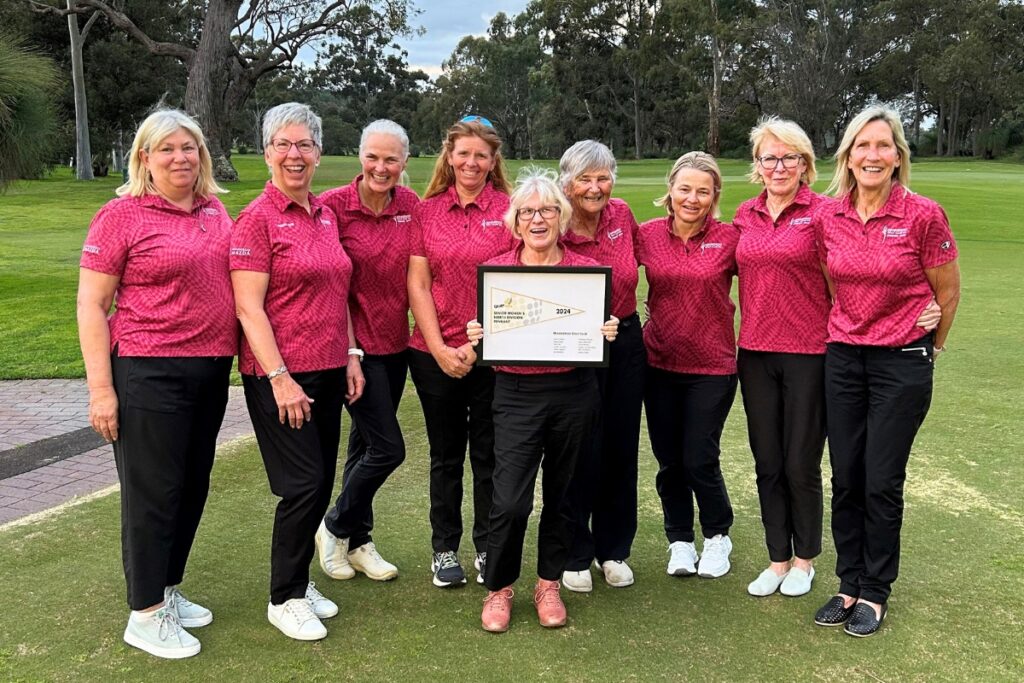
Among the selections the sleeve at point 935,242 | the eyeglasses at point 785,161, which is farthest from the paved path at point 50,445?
the sleeve at point 935,242

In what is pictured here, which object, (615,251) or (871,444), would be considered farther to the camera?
(615,251)

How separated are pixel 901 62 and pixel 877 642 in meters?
64.2

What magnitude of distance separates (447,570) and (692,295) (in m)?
1.65

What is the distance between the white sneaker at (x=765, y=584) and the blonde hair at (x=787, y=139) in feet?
5.69

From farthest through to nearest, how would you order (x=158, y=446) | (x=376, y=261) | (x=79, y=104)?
(x=79, y=104)
(x=376, y=261)
(x=158, y=446)

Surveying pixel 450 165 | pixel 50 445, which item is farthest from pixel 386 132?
pixel 50 445

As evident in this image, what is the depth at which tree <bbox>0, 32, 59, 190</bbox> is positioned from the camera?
11320mm

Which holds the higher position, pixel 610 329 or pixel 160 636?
pixel 610 329

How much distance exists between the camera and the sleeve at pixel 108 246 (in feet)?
10.7

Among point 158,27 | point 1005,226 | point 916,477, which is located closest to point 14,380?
point 916,477

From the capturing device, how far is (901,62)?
59.8 meters

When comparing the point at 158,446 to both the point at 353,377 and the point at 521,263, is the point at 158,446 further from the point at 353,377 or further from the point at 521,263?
the point at 521,263

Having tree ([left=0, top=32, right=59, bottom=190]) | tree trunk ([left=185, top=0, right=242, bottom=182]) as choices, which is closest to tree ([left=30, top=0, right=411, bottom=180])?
tree trunk ([left=185, top=0, right=242, bottom=182])

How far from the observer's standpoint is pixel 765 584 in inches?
158
